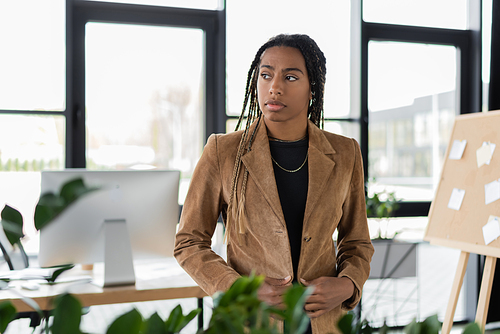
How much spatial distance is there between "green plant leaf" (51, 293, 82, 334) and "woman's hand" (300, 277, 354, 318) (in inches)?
35.3

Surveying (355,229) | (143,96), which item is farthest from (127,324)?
(143,96)

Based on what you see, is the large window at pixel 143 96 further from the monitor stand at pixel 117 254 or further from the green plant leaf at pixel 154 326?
the green plant leaf at pixel 154 326

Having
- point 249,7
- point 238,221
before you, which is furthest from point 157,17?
point 238,221

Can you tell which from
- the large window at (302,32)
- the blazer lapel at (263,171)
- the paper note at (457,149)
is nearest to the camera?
the blazer lapel at (263,171)

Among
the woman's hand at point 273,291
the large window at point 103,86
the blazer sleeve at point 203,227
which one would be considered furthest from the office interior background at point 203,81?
the woman's hand at point 273,291

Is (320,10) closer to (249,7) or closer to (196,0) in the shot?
(249,7)

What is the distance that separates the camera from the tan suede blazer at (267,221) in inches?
48.9

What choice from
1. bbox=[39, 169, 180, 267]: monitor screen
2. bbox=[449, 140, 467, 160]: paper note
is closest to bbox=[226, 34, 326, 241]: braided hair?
bbox=[39, 169, 180, 267]: monitor screen

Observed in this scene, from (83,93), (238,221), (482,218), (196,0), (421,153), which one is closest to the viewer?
(238,221)

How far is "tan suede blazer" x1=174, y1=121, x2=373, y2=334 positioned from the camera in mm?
1243

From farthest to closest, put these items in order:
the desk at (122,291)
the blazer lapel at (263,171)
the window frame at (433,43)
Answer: the window frame at (433,43) → the desk at (122,291) → the blazer lapel at (263,171)

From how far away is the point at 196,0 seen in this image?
10.3 ft

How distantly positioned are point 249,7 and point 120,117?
4.09 feet

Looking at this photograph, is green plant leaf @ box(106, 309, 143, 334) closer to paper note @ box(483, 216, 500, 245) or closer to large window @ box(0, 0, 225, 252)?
paper note @ box(483, 216, 500, 245)
